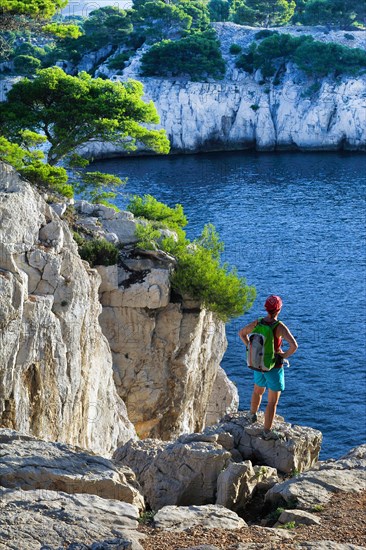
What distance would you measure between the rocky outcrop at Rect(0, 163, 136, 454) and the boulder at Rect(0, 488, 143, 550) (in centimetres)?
575

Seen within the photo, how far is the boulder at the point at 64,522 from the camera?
10.5 metres

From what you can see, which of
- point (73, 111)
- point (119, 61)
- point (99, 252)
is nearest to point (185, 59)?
point (119, 61)

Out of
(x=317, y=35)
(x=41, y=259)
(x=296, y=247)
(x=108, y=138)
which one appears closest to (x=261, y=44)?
(x=317, y=35)

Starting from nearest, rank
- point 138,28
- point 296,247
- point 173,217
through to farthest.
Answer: point 173,217, point 296,247, point 138,28

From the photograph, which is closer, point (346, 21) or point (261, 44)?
point (261, 44)

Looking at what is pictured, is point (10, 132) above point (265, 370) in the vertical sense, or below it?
above

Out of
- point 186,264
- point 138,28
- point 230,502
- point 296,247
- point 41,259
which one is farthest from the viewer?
point 138,28

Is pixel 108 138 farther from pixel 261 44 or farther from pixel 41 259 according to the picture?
pixel 261 44

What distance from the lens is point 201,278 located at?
94.5 feet

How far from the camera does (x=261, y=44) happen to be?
12750cm

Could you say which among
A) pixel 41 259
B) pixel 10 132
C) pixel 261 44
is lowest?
pixel 41 259

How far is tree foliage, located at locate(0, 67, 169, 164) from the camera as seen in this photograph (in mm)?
35812

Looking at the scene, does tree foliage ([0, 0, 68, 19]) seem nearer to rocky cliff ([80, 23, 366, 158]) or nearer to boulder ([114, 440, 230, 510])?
boulder ([114, 440, 230, 510])

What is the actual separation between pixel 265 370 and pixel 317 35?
418 ft
